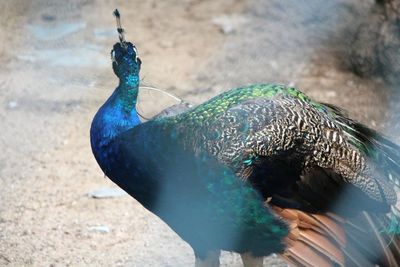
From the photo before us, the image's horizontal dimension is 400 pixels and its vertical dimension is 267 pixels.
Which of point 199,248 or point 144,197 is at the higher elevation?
point 144,197

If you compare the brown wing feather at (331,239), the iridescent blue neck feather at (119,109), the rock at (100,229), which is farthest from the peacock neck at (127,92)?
the rock at (100,229)

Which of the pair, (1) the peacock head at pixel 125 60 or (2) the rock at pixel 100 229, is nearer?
(1) the peacock head at pixel 125 60

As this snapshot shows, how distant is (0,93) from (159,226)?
137cm

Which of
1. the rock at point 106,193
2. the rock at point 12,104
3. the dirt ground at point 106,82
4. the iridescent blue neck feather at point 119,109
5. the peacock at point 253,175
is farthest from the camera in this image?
the rock at point 12,104

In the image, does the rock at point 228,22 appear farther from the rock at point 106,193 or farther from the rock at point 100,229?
the rock at point 100,229

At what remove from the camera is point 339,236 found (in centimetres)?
254

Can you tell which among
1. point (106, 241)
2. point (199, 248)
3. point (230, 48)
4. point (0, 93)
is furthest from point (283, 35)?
point (199, 248)

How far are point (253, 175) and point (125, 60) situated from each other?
541mm

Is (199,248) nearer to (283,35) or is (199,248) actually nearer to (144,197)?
(144,197)

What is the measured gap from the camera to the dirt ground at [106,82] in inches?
126

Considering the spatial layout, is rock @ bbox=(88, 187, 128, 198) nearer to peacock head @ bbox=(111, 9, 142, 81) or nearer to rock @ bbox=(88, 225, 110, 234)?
rock @ bbox=(88, 225, 110, 234)

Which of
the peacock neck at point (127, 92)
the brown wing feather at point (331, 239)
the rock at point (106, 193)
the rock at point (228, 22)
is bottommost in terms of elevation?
the rock at point (106, 193)

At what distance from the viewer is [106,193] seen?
348 cm

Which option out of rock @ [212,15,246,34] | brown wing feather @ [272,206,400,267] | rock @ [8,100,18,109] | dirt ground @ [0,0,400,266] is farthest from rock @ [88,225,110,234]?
rock @ [212,15,246,34]
